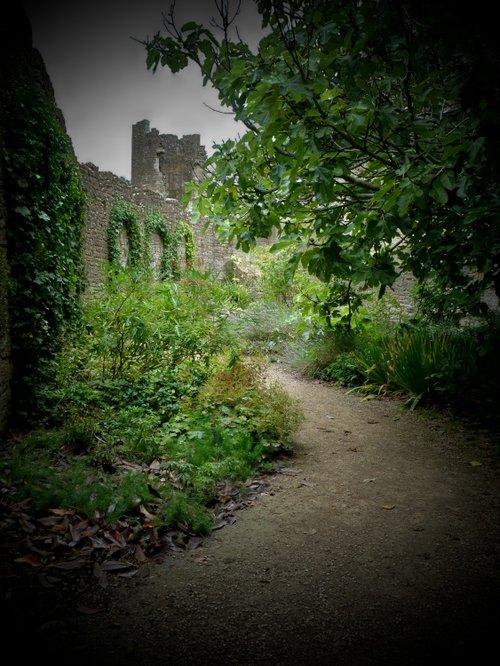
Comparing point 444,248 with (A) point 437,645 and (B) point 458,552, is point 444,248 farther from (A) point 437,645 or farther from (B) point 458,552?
(A) point 437,645

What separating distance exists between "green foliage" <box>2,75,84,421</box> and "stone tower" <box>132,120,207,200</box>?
24067mm

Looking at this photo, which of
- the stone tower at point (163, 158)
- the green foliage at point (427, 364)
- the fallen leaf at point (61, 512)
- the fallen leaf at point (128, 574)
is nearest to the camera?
the fallen leaf at point (128, 574)

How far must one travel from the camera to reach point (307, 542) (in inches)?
106

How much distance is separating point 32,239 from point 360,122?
3876 mm

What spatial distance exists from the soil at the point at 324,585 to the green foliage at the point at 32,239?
2857 mm

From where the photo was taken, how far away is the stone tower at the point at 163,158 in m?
27.6

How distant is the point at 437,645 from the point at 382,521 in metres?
1.15

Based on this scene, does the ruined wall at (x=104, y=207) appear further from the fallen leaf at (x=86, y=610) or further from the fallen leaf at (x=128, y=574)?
the fallen leaf at (x=86, y=610)

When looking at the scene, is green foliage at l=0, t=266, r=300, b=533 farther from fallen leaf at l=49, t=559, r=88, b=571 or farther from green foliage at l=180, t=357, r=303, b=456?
fallen leaf at l=49, t=559, r=88, b=571

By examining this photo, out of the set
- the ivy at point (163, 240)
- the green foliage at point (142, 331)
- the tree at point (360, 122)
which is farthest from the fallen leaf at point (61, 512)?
the ivy at point (163, 240)

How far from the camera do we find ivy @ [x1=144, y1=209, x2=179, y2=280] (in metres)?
Result: 15.1

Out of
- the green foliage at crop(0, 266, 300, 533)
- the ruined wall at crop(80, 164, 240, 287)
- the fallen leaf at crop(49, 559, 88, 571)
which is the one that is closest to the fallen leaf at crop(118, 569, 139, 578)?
the fallen leaf at crop(49, 559, 88, 571)

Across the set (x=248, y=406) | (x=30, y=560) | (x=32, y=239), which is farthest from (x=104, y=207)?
(x=30, y=560)

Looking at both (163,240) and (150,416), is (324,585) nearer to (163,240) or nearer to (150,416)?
(150,416)
